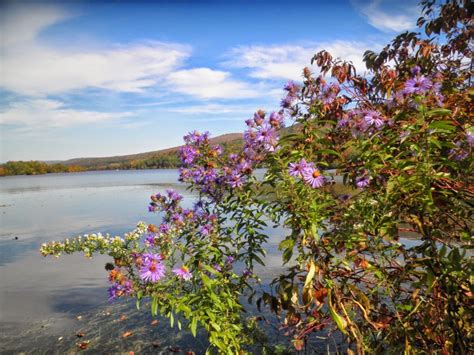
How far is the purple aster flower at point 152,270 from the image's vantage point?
1.85m

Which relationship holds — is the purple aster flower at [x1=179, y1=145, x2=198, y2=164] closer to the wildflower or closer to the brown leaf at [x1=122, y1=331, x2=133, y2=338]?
the wildflower

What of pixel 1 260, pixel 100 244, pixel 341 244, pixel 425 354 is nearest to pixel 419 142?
pixel 341 244

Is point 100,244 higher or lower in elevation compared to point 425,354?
higher

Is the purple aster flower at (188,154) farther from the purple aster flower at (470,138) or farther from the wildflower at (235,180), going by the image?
the purple aster flower at (470,138)

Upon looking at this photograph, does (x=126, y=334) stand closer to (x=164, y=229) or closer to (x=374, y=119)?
(x=164, y=229)

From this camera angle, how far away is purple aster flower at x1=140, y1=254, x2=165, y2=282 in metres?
1.85

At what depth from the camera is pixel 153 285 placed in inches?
78.2

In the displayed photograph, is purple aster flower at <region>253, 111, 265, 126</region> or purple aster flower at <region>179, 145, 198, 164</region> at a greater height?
purple aster flower at <region>253, 111, 265, 126</region>

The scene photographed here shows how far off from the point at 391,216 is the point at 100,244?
114 inches

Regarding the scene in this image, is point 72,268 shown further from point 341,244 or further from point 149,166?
point 149,166

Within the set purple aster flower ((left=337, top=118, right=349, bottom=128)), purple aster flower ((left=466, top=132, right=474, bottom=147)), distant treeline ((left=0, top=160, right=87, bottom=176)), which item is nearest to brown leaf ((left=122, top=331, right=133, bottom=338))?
purple aster flower ((left=337, top=118, right=349, bottom=128))

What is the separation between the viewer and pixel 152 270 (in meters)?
1.88

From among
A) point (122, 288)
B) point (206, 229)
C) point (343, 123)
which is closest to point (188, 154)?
point (206, 229)

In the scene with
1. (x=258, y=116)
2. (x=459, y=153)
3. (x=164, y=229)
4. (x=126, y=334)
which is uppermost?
(x=258, y=116)
